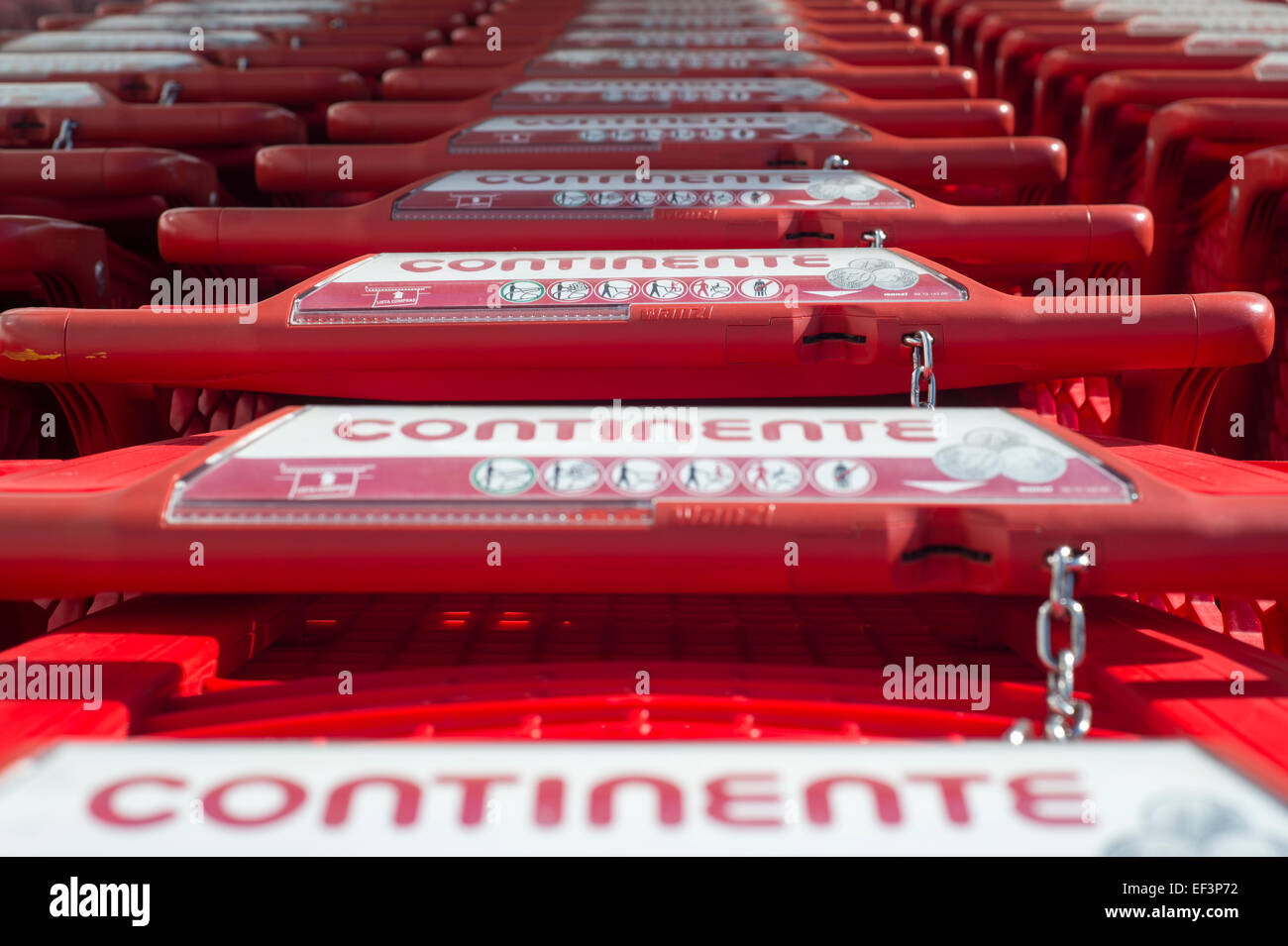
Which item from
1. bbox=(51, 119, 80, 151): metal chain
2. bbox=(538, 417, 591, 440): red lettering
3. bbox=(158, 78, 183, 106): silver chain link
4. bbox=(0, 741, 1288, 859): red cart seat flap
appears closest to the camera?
bbox=(0, 741, 1288, 859): red cart seat flap

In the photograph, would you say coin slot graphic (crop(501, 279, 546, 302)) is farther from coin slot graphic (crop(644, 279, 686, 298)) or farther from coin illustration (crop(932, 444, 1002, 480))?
coin illustration (crop(932, 444, 1002, 480))

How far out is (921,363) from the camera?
1.11 metres

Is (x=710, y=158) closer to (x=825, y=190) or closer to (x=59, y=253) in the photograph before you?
(x=825, y=190)

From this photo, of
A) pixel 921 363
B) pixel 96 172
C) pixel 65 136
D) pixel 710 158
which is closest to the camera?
pixel 921 363

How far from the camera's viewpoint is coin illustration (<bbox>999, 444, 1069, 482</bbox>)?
0.82 meters

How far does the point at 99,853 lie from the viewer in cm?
58

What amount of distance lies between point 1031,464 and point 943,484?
83 mm

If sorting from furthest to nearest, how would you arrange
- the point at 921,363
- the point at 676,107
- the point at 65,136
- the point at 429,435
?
1. the point at 676,107
2. the point at 65,136
3. the point at 921,363
4. the point at 429,435

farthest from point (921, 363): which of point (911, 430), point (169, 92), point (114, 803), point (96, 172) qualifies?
point (169, 92)

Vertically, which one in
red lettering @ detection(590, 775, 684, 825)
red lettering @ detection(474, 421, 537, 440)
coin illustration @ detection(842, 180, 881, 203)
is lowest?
red lettering @ detection(590, 775, 684, 825)

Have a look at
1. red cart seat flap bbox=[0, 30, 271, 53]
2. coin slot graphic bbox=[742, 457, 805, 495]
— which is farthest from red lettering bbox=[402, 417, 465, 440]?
red cart seat flap bbox=[0, 30, 271, 53]

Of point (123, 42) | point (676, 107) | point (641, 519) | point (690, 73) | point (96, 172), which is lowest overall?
point (641, 519)
